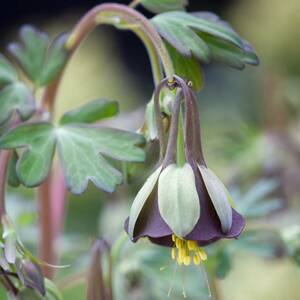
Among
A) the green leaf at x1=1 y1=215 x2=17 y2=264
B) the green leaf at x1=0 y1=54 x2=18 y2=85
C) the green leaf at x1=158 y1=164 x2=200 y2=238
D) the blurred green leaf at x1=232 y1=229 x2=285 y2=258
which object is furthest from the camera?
the blurred green leaf at x1=232 y1=229 x2=285 y2=258

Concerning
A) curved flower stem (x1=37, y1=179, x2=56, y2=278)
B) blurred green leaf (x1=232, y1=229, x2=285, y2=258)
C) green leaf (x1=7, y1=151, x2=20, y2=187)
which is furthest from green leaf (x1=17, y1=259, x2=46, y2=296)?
blurred green leaf (x1=232, y1=229, x2=285, y2=258)

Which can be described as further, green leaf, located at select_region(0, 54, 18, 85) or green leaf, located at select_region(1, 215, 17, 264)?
green leaf, located at select_region(0, 54, 18, 85)

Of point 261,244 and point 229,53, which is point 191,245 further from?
point 261,244

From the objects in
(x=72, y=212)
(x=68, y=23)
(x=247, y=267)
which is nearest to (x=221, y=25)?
(x=247, y=267)

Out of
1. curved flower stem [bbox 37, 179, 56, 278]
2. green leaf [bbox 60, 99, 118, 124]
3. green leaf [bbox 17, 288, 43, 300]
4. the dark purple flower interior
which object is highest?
the dark purple flower interior

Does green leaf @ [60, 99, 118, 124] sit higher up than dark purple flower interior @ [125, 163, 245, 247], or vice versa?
dark purple flower interior @ [125, 163, 245, 247]

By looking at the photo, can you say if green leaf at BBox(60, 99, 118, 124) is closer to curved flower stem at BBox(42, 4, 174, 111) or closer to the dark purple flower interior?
curved flower stem at BBox(42, 4, 174, 111)

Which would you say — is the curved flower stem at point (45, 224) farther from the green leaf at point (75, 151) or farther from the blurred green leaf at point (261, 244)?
the blurred green leaf at point (261, 244)
